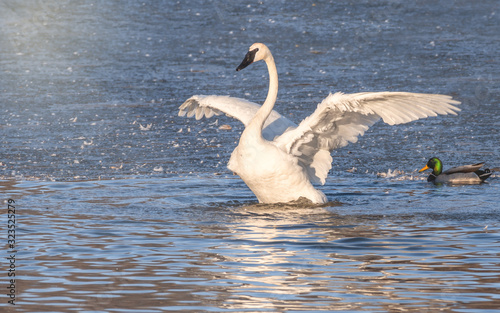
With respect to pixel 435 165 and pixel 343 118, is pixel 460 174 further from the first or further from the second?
pixel 343 118

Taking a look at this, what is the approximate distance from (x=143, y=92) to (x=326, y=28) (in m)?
4.00

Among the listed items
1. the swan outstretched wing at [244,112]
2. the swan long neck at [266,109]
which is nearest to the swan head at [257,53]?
the swan long neck at [266,109]

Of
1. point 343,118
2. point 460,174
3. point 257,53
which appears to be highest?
point 257,53

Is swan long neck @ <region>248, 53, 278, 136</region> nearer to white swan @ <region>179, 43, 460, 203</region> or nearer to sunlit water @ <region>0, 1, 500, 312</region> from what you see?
white swan @ <region>179, 43, 460, 203</region>

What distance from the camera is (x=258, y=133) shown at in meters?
7.48

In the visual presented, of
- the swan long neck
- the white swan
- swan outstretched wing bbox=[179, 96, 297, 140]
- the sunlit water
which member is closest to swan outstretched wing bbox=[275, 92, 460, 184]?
the white swan

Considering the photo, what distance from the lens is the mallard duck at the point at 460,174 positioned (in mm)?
8281

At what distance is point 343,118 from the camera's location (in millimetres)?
7406

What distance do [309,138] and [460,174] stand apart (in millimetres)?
1897

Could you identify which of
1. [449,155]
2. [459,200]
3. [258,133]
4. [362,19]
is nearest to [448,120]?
[449,155]

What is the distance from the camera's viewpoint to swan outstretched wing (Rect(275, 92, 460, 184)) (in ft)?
22.7

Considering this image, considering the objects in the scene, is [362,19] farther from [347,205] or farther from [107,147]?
[347,205]

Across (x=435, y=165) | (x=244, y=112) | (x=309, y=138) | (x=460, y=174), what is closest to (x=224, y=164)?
(x=244, y=112)

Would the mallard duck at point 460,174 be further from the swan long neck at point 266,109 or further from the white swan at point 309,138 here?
the swan long neck at point 266,109
